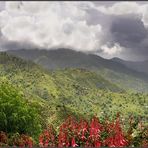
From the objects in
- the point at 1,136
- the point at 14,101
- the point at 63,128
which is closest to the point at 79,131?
the point at 63,128

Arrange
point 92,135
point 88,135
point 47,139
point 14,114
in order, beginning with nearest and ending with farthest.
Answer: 1. point 92,135
2. point 88,135
3. point 47,139
4. point 14,114

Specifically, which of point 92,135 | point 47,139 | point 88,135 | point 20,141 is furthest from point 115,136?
point 20,141

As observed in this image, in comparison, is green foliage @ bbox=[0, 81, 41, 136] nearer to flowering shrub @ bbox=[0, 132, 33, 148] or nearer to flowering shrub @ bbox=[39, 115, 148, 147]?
flowering shrub @ bbox=[0, 132, 33, 148]

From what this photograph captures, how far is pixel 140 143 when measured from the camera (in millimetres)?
26328

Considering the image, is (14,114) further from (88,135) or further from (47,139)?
(88,135)

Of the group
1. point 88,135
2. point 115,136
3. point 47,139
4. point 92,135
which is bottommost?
point 47,139

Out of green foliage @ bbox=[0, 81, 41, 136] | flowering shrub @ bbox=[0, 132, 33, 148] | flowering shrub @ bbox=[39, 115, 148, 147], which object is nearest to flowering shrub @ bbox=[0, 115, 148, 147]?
flowering shrub @ bbox=[39, 115, 148, 147]

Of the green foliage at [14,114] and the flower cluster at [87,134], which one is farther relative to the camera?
the green foliage at [14,114]

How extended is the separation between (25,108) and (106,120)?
64191mm

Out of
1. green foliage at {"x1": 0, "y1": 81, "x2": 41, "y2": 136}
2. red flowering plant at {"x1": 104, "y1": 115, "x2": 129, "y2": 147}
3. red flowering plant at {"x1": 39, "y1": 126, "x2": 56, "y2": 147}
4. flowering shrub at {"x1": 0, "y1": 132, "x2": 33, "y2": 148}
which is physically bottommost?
green foliage at {"x1": 0, "y1": 81, "x2": 41, "y2": 136}

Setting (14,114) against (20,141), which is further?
(14,114)

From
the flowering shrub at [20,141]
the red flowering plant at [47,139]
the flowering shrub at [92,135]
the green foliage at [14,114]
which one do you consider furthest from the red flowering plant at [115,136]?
the green foliage at [14,114]

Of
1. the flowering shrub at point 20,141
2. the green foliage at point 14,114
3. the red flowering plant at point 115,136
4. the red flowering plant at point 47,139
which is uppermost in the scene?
the red flowering plant at point 115,136

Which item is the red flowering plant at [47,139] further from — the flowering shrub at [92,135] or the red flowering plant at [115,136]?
the red flowering plant at [115,136]
